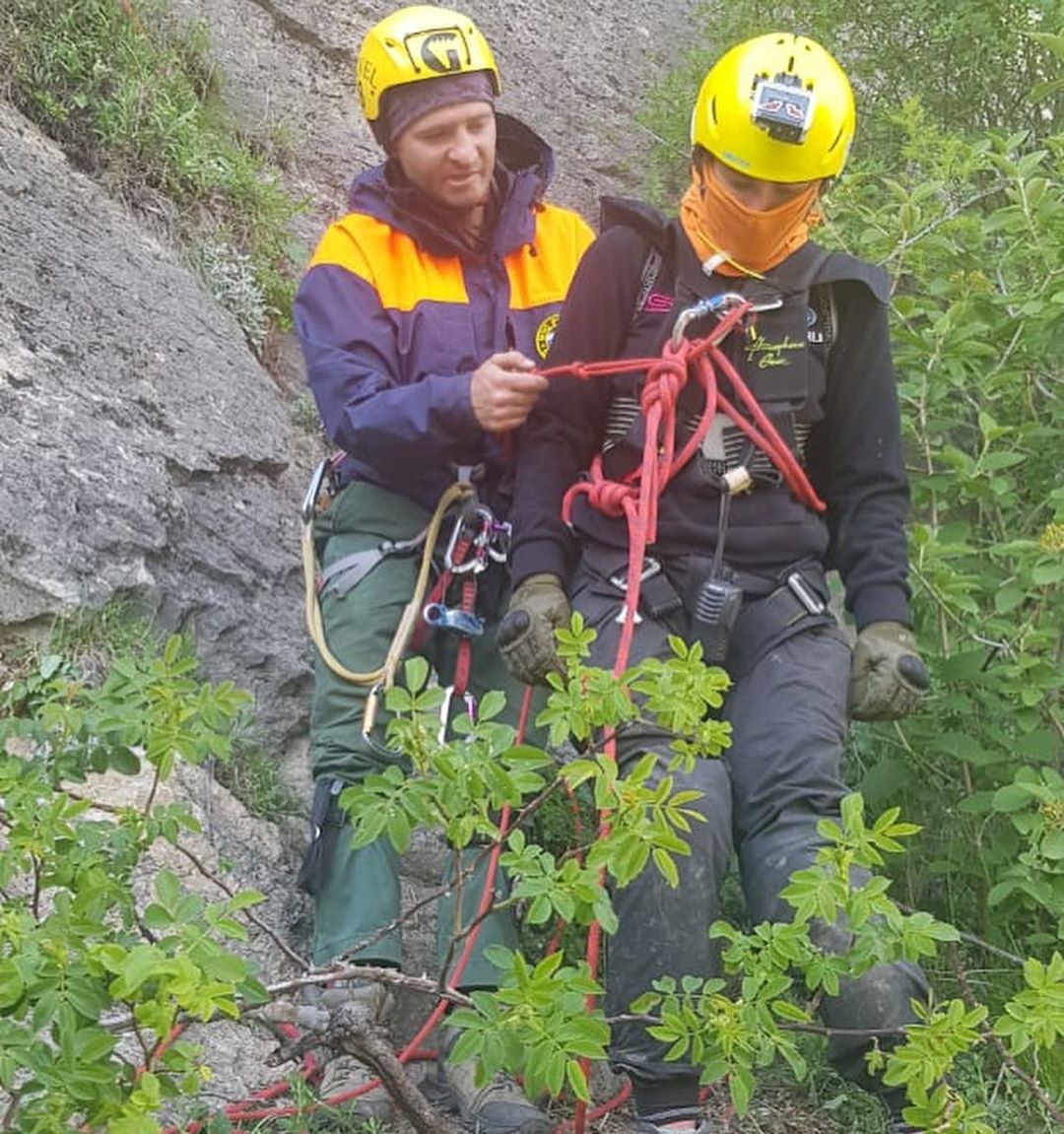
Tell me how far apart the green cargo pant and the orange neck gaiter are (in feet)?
2.97

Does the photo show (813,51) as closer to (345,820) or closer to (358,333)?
(358,333)

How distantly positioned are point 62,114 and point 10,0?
50 centimetres

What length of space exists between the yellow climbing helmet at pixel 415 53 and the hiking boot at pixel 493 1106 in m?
2.15

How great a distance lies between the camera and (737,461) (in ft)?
10.8

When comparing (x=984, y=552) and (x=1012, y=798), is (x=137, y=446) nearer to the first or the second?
(x=984, y=552)

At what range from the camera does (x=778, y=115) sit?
320 cm

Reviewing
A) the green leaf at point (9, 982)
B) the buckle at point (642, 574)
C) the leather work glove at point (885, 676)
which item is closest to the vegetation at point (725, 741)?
the green leaf at point (9, 982)

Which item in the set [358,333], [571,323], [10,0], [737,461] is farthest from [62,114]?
[737,461]

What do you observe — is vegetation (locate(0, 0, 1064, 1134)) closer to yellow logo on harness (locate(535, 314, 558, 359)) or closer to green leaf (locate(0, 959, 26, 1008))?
green leaf (locate(0, 959, 26, 1008))

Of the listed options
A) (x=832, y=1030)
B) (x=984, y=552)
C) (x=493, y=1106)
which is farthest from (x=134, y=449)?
(x=832, y=1030)

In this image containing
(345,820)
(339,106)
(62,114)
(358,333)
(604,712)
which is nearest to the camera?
(604,712)

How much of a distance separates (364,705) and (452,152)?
1.30m

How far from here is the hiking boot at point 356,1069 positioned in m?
3.19

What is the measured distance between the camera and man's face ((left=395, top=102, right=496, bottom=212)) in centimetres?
381
